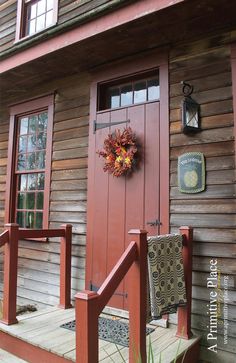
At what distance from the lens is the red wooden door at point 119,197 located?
3.63 metres

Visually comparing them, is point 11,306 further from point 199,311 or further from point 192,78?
point 192,78

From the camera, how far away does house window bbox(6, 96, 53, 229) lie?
4.80 metres

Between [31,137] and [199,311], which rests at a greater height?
[31,137]

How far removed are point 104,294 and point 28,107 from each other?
375 centimetres

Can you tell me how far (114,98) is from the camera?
4.27 metres

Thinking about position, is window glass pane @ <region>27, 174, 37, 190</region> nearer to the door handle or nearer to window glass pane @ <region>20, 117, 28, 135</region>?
window glass pane @ <region>20, 117, 28, 135</region>

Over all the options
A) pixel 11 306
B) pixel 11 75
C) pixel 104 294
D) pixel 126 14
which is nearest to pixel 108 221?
pixel 11 306

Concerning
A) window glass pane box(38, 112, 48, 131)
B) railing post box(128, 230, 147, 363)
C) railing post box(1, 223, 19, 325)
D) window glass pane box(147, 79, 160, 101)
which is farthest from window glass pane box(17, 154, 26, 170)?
railing post box(128, 230, 147, 363)

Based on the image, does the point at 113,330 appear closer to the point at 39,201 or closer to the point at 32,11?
the point at 39,201

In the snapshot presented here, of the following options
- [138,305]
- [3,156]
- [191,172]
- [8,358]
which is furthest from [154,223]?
[3,156]

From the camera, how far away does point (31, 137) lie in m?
5.18

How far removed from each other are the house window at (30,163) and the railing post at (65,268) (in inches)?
24.9

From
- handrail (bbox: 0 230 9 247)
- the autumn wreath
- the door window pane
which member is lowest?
handrail (bbox: 0 230 9 247)

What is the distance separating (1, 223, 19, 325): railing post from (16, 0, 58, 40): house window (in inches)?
122
